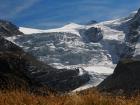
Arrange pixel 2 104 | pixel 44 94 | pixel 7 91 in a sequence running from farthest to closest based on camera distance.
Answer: pixel 44 94 < pixel 7 91 < pixel 2 104

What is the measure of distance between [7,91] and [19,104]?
2114 mm

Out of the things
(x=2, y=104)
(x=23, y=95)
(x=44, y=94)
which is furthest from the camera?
(x=44, y=94)

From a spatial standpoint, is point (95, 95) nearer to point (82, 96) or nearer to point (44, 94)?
point (82, 96)

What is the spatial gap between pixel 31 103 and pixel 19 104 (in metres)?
0.32

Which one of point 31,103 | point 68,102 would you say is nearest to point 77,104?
point 68,102

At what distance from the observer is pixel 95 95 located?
15219 millimetres

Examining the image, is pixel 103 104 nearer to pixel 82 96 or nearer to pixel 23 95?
pixel 82 96

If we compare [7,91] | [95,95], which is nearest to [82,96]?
[95,95]

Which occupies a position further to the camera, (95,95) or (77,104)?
(95,95)

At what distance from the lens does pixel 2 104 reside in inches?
548

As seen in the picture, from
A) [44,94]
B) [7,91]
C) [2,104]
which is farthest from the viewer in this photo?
[44,94]

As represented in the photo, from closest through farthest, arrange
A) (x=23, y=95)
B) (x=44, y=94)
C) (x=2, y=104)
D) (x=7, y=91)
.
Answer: (x=2, y=104) → (x=23, y=95) → (x=7, y=91) → (x=44, y=94)

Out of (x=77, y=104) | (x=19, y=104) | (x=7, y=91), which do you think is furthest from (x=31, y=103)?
(x=7, y=91)

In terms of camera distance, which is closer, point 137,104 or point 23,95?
point 137,104
